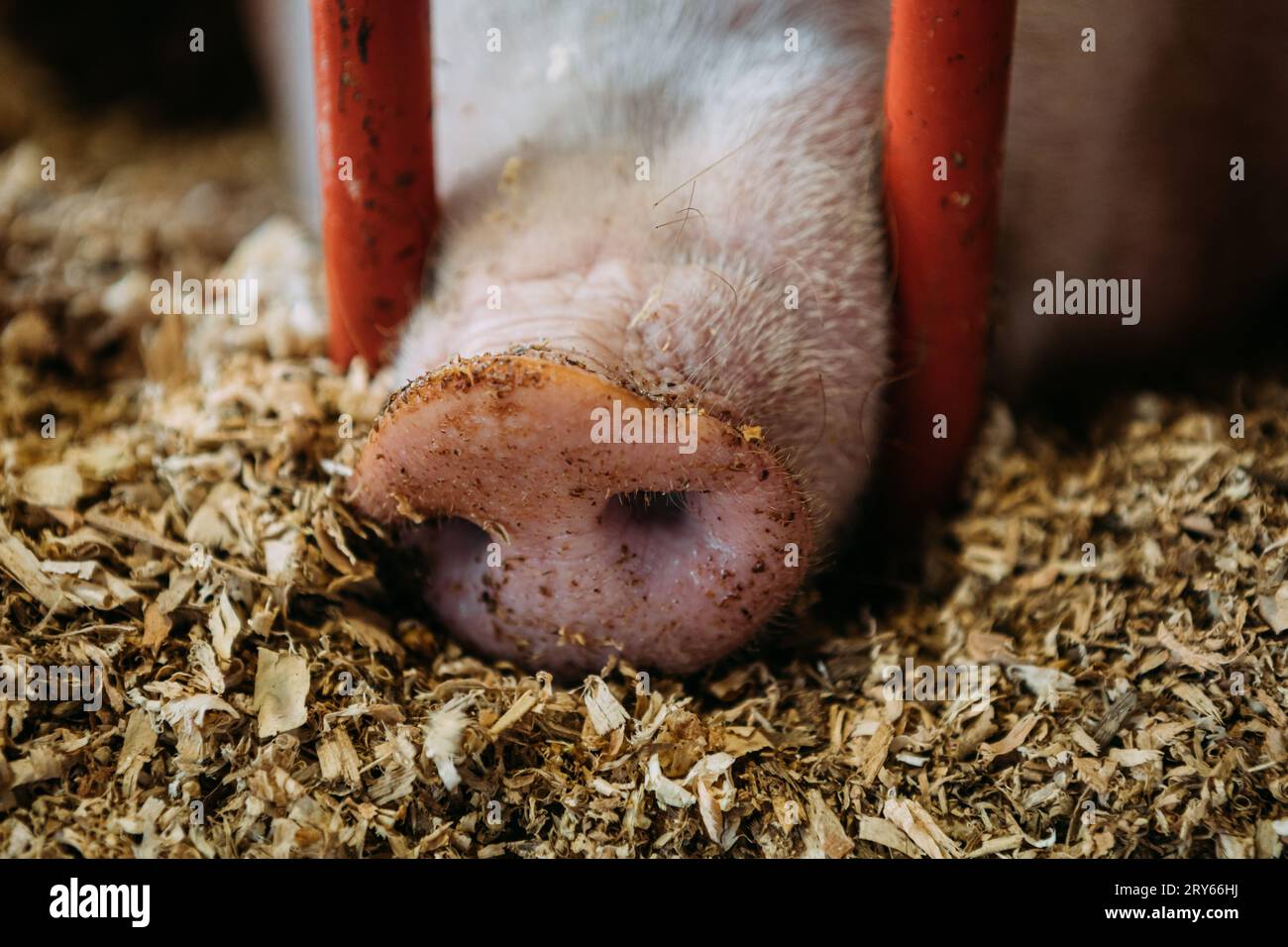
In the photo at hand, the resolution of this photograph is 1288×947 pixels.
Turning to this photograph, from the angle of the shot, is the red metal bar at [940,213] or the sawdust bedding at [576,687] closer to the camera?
the sawdust bedding at [576,687]

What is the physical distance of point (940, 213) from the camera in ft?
4.19

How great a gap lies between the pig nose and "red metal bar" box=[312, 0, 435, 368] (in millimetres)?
267

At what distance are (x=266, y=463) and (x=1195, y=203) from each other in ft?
4.33

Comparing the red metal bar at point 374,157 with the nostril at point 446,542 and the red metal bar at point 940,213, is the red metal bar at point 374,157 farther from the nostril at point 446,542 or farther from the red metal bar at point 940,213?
the red metal bar at point 940,213

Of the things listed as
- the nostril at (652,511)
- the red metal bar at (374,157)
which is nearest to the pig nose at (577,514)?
the nostril at (652,511)

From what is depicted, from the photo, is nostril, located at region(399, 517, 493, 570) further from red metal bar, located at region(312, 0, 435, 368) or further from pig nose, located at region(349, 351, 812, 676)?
red metal bar, located at region(312, 0, 435, 368)

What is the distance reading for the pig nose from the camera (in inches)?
39.6

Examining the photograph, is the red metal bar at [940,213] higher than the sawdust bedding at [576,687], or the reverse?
the red metal bar at [940,213]

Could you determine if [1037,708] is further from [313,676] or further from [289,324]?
[289,324]

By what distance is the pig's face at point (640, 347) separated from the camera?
1.04 meters

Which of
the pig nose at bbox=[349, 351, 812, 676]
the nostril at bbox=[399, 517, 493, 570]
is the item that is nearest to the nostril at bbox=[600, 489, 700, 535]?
the pig nose at bbox=[349, 351, 812, 676]
